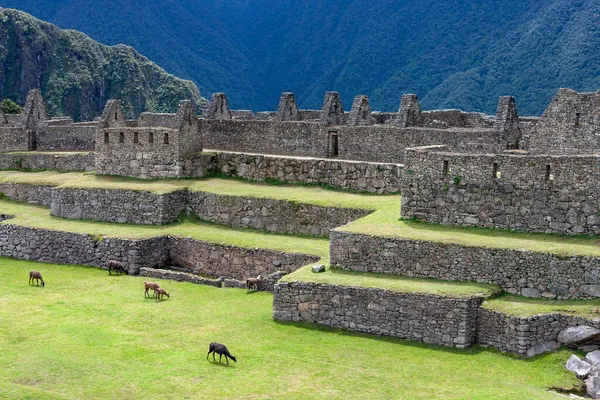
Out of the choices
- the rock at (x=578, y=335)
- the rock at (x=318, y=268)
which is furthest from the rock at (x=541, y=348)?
the rock at (x=318, y=268)

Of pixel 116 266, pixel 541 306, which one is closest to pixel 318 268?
pixel 541 306

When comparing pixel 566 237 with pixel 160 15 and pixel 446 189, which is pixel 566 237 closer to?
pixel 446 189

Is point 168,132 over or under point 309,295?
over

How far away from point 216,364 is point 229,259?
916 cm

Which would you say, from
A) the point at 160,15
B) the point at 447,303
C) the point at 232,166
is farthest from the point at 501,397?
the point at 160,15

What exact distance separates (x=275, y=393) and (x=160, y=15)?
127 meters

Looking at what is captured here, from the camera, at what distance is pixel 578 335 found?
22.3 m

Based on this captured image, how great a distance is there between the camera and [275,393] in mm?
20250

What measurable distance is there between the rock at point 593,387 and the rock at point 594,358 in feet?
2.07

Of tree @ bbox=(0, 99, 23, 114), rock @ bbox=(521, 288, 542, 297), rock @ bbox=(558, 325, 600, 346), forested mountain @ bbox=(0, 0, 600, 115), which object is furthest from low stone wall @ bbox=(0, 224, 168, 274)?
tree @ bbox=(0, 99, 23, 114)

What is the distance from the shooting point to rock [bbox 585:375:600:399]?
20.7 meters

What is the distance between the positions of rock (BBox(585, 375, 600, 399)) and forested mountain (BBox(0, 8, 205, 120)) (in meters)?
113

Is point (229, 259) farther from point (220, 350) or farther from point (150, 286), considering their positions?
point (220, 350)

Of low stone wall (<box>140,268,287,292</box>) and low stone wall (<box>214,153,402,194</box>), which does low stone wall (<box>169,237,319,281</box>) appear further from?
low stone wall (<box>214,153,402,194</box>)
